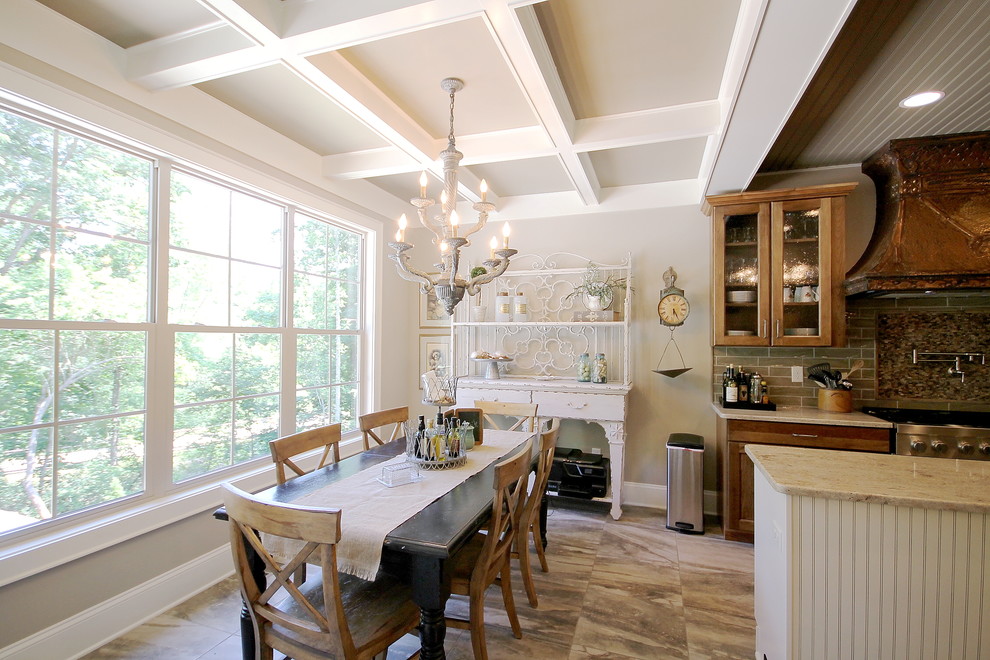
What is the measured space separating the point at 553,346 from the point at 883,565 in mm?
2808

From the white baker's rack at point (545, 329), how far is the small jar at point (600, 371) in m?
0.16

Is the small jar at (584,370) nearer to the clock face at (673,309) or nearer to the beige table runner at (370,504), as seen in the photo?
the clock face at (673,309)

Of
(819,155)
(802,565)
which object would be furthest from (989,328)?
(802,565)

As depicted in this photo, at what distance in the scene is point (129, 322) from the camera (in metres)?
2.21

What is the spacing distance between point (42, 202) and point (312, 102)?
4.26ft

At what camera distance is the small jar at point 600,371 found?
3688 mm

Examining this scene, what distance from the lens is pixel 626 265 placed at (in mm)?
3791

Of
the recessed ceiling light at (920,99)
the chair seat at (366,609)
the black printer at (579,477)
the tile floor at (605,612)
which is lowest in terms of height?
the tile floor at (605,612)

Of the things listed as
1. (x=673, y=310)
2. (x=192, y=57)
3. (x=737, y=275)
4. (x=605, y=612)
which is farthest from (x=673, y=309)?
(x=192, y=57)

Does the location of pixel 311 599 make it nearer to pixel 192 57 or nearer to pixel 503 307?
pixel 192 57

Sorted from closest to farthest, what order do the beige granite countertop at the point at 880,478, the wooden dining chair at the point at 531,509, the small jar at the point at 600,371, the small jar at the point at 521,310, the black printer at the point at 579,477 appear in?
1. the beige granite countertop at the point at 880,478
2. the wooden dining chair at the point at 531,509
3. the black printer at the point at 579,477
4. the small jar at the point at 600,371
5. the small jar at the point at 521,310

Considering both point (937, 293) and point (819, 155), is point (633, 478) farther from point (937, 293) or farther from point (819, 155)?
point (819, 155)

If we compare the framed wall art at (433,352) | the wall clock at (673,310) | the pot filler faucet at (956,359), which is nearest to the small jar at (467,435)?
the wall clock at (673,310)

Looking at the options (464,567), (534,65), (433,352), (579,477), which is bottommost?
(579,477)
